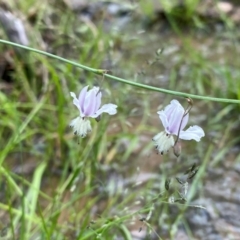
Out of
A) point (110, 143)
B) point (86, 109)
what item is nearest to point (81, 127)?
point (86, 109)

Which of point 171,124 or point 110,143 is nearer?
point 171,124

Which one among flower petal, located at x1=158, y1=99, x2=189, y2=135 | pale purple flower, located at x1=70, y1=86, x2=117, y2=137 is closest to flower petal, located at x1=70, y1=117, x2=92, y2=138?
pale purple flower, located at x1=70, y1=86, x2=117, y2=137

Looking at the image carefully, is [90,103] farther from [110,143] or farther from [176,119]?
[110,143]

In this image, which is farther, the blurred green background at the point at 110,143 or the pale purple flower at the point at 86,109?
the blurred green background at the point at 110,143

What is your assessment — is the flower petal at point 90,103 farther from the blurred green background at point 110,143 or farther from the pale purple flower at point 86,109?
the blurred green background at point 110,143

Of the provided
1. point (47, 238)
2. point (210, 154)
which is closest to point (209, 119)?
point (210, 154)

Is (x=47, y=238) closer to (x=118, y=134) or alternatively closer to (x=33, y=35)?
(x=118, y=134)

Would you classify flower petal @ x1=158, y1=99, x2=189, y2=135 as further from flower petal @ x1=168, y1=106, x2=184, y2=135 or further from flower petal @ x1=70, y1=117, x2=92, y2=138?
flower petal @ x1=70, y1=117, x2=92, y2=138

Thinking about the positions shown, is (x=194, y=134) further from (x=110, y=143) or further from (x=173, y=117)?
(x=110, y=143)

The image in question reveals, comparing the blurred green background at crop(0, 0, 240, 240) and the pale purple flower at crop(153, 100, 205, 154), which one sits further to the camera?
the blurred green background at crop(0, 0, 240, 240)

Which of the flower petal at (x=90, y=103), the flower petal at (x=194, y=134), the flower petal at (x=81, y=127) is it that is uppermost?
the flower petal at (x=90, y=103)

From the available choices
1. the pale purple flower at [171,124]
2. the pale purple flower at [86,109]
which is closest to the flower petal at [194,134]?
the pale purple flower at [171,124]
